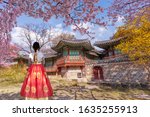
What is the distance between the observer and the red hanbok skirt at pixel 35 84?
430cm

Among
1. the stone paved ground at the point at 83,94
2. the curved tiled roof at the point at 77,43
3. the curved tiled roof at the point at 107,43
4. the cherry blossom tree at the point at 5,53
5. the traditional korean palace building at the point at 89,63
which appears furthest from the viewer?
the curved tiled roof at the point at 77,43

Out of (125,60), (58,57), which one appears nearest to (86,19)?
(125,60)

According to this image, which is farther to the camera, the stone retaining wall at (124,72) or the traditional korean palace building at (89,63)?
the traditional korean palace building at (89,63)

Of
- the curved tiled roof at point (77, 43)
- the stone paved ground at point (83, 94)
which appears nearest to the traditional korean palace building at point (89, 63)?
the curved tiled roof at point (77, 43)

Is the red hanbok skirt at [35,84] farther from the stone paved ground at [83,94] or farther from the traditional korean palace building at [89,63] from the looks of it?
the traditional korean palace building at [89,63]

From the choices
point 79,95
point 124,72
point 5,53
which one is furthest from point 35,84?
point 124,72

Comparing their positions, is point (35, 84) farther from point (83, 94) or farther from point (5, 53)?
point (5, 53)

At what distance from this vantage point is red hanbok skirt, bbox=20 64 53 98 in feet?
14.1

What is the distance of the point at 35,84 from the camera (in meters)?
4.33

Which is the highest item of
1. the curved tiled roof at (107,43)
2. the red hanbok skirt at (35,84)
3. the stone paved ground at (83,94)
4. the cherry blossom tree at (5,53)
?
the curved tiled roof at (107,43)

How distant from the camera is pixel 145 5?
16.1ft

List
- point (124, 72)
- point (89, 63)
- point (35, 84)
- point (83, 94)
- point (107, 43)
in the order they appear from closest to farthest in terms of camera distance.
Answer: point (35, 84) < point (83, 94) < point (124, 72) < point (107, 43) < point (89, 63)

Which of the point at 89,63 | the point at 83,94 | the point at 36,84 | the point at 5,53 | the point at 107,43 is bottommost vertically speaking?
the point at 83,94

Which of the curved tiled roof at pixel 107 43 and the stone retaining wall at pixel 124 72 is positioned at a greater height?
the curved tiled roof at pixel 107 43
